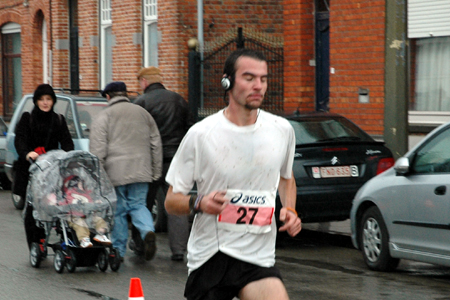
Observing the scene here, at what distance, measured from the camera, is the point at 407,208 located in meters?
7.93

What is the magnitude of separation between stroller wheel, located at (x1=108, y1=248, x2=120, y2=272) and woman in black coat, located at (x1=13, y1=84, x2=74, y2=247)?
85cm

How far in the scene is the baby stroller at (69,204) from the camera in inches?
323

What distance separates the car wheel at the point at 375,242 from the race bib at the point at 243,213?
4269 mm


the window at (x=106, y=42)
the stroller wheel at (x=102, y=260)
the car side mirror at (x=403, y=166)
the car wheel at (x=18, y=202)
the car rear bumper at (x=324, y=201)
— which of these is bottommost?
the car wheel at (x=18, y=202)

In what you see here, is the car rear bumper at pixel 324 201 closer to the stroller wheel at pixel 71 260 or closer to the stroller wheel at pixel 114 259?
the stroller wheel at pixel 114 259

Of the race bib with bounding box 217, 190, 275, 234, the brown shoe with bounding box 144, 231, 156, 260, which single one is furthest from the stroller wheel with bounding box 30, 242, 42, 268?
the race bib with bounding box 217, 190, 275, 234

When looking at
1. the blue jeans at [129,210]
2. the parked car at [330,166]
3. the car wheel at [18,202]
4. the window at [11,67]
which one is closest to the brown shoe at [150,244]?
the blue jeans at [129,210]

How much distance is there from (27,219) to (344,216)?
3526 mm

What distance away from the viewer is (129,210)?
883cm

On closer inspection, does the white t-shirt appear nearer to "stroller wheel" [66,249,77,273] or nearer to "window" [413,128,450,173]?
"window" [413,128,450,173]

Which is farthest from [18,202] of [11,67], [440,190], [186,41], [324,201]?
[11,67]

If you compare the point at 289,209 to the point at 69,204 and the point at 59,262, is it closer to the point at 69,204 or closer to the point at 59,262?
the point at 69,204

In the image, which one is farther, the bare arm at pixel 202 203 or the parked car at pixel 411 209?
the parked car at pixel 411 209

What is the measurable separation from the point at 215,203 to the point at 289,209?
0.48 metres
